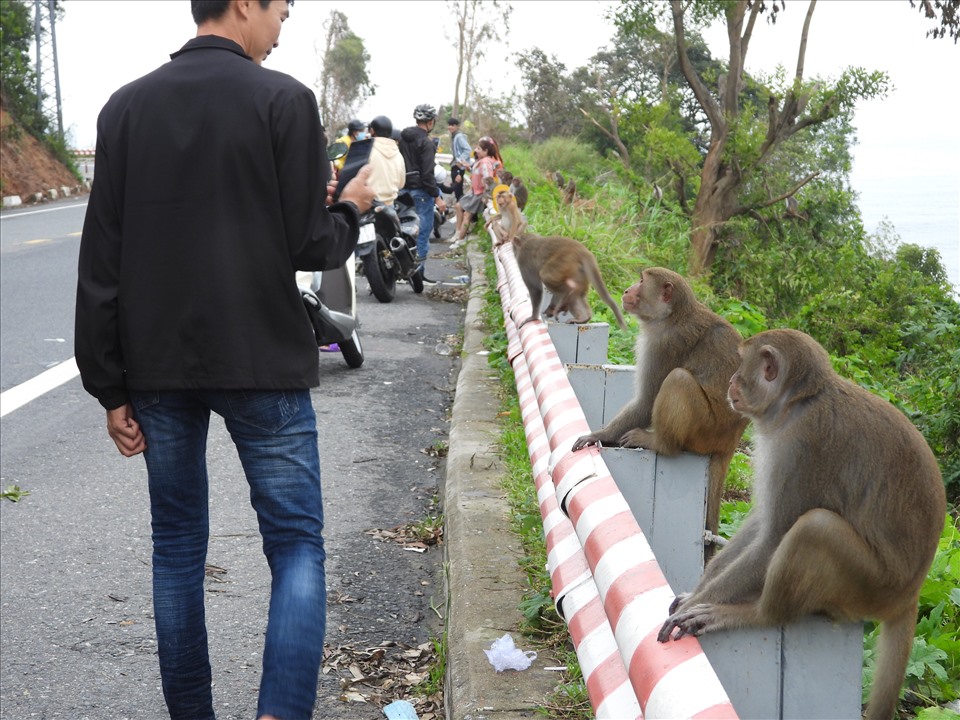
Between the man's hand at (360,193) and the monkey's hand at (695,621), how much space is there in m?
1.45

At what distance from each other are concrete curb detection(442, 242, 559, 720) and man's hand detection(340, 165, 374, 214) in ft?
4.42

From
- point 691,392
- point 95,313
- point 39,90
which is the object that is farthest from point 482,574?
point 39,90

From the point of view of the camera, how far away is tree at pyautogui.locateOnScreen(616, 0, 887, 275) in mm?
16797

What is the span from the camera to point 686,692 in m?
1.73

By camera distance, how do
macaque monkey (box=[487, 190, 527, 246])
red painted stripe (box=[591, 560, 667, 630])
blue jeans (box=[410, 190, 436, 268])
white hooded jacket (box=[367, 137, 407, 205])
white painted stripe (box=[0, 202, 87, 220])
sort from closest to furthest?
red painted stripe (box=[591, 560, 667, 630]), macaque monkey (box=[487, 190, 527, 246]), white hooded jacket (box=[367, 137, 407, 205]), blue jeans (box=[410, 190, 436, 268]), white painted stripe (box=[0, 202, 87, 220])

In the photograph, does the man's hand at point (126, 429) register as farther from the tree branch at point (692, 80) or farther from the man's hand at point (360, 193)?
the tree branch at point (692, 80)

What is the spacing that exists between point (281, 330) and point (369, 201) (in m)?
0.52

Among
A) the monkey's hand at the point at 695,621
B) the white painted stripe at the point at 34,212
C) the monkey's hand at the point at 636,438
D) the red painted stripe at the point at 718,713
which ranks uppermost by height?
the red painted stripe at the point at 718,713

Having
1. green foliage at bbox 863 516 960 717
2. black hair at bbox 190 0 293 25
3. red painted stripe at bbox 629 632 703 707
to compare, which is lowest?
green foliage at bbox 863 516 960 717

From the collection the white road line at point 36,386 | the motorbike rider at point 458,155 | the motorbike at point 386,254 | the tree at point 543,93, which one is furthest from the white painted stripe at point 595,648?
the tree at point 543,93

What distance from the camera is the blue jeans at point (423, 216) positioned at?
13413 mm

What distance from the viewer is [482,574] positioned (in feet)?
12.7

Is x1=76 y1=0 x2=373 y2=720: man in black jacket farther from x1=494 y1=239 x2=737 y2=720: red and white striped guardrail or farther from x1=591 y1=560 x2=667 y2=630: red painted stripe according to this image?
x1=591 y1=560 x2=667 y2=630: red painted stripe

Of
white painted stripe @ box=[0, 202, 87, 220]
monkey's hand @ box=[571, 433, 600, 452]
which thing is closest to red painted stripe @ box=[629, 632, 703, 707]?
monkey's hand @ box=[571, 433, 600, 452]
